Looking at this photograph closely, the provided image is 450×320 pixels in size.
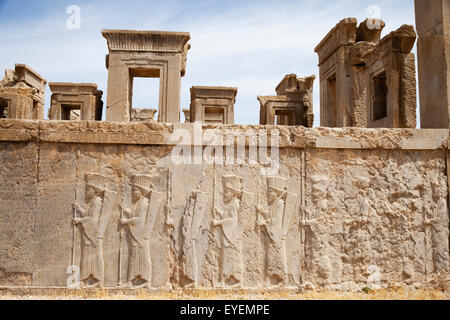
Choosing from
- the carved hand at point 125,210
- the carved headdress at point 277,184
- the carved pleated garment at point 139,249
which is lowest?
the carved pleated garment at point 139,249

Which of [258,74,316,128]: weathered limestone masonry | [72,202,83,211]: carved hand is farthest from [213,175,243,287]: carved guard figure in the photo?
[258,74,316,128]: weathered limestone masonry

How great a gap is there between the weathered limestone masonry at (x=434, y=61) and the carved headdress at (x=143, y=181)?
13.6 ft

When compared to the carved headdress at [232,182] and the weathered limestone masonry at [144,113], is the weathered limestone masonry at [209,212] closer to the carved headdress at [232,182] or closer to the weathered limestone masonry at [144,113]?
the carved headdress at [232,182]

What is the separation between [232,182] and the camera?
16.4ft

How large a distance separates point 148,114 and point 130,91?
34.1 feet

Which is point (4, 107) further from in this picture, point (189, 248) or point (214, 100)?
point (189, 248)

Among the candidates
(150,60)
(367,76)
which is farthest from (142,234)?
(367,76)

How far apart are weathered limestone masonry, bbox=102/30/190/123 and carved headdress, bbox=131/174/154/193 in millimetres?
5522

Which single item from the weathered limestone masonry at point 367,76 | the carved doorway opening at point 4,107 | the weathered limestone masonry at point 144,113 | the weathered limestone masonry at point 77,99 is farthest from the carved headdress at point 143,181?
the weathered limestone masonry at point 144,113

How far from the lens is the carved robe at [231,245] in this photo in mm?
4902

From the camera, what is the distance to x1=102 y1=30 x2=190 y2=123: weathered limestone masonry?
10.3 metres

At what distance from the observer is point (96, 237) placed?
15.8 ft

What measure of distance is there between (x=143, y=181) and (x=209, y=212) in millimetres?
899

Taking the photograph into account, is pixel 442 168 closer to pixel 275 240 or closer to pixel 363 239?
pixel 363 239
